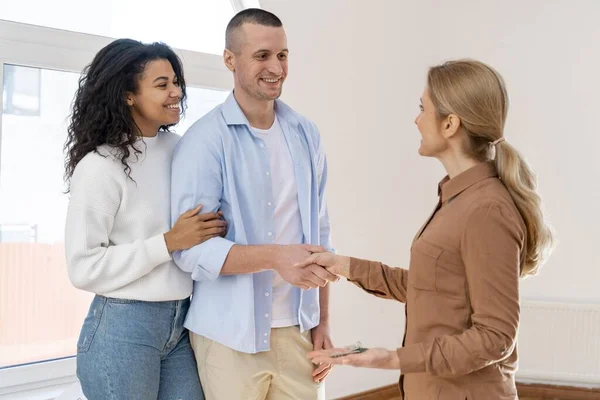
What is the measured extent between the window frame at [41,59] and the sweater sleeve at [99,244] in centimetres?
83

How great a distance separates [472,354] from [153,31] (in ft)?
7.08

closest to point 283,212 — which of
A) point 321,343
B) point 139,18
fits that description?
point 321,343

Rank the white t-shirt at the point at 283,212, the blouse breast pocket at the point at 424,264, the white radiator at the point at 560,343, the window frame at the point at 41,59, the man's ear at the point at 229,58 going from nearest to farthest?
1. the blouse breast pocket at the point at 424,264
2. the white t-shirt at the point at 283,212
3. the man's ear at the point at 229,58
4. the window frame at the point at 41,59
5. the white radiator at the point at 560,343

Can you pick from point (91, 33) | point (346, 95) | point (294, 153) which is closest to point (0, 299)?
point (91, 33)

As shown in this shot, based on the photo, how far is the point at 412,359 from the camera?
1681 millimetres

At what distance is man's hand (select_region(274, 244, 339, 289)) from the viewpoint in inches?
78.8

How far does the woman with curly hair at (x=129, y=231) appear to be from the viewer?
74.9 inches

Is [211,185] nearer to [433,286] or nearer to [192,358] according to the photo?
[192,358]

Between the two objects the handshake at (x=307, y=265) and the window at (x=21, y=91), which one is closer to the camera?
the handshake at (x=307, y=265)

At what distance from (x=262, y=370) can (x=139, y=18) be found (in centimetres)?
174

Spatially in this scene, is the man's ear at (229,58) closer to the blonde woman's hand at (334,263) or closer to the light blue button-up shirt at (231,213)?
the light blue button-up shirt at (231,213)

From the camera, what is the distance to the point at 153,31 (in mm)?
3127

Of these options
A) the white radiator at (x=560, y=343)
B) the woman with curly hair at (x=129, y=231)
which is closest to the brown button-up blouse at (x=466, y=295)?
the woman with curly hair at (x=129, y=231)

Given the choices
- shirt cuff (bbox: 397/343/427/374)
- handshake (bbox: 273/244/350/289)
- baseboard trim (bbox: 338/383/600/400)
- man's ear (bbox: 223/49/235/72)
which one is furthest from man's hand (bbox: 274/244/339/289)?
baseboard trim (bbox: 338/383/600/400)
